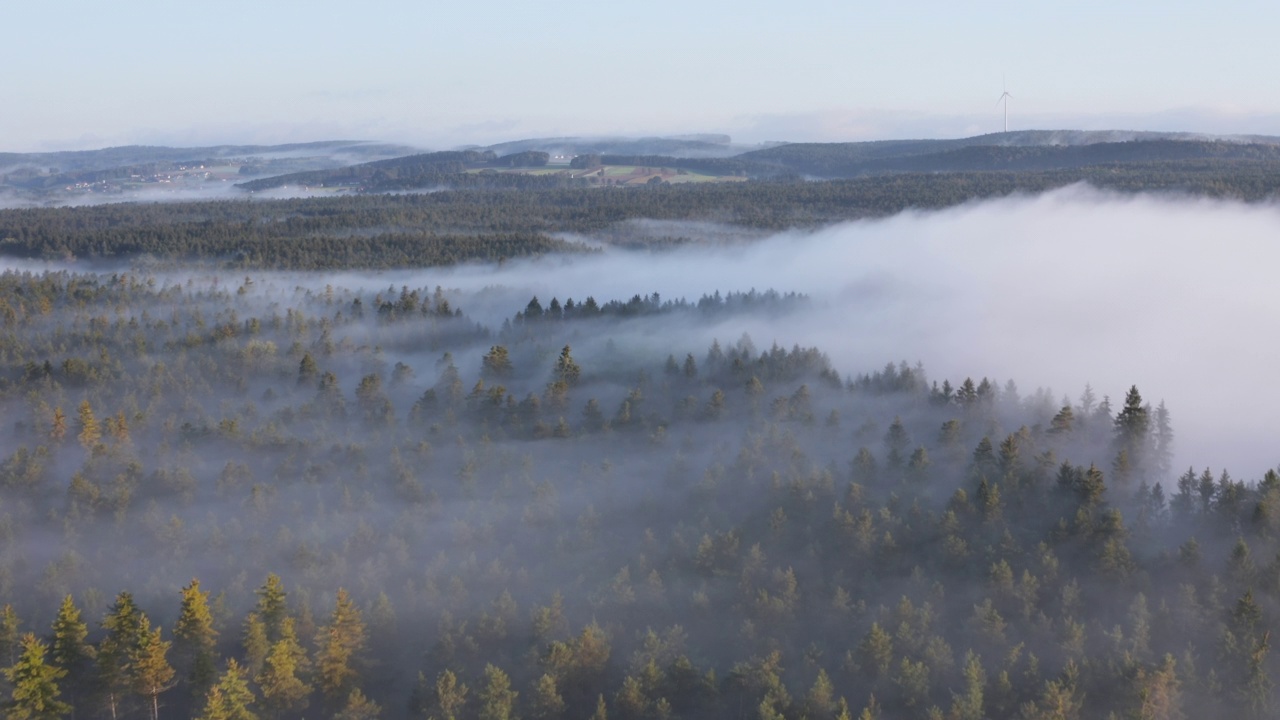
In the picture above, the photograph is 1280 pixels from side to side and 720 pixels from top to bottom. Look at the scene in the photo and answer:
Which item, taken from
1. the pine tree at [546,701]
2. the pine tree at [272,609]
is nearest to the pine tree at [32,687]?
the pine tree at [272,609]

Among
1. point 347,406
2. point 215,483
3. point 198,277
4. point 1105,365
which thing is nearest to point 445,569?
point 215,483

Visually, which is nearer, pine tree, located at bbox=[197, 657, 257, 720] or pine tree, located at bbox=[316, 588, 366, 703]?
pine tree, located at bbox=[197, 657, 257, 720]

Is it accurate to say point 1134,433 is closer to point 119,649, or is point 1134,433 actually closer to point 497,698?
point 497,698

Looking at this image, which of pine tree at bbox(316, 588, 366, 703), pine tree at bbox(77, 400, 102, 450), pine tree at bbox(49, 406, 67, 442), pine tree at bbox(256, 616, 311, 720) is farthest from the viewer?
pine tree at bbox(49, 406, 67, 442)

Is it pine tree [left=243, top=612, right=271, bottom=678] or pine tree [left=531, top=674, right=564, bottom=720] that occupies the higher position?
pine tree [left=243, top=612, right=271, bottom=678]

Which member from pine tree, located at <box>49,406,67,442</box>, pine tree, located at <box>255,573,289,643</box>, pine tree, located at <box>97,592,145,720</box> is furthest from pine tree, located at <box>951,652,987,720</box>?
pine tree, located at <box>49,406,67,442</box>

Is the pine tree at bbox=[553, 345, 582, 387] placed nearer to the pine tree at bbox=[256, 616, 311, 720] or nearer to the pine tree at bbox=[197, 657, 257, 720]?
the pine tree at bbox=[256, 616, 311, 720]
